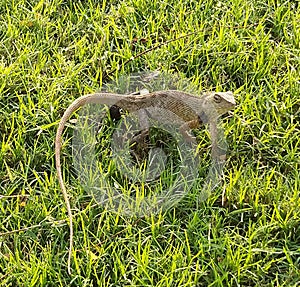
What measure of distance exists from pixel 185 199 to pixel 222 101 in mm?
615

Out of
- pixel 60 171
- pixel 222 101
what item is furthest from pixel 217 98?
pixel 60 171

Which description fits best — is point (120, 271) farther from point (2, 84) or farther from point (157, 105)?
point (2, 84)

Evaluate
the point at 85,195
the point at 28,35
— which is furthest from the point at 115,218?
the point at 28,35

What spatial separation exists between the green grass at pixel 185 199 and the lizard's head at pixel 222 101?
15cm

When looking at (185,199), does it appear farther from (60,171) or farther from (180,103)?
(60,171)

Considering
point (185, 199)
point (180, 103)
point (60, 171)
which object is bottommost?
point (185, 199)

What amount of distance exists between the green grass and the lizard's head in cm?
15

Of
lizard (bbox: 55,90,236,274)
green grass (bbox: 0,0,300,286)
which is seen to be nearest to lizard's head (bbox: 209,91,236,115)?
lizard (bbox: 55,90,236,274)

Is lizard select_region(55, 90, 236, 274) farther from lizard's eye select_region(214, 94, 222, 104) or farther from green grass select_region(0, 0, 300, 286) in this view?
green grass select_region(0, 0, 300, 286)

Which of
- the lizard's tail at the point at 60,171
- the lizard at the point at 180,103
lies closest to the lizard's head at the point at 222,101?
the lizard at the point at 180,103

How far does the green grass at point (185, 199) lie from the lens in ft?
10.4

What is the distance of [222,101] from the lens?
3.62 metres

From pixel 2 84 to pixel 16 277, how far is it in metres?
1.33

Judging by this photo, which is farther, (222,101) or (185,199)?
(222,101)
